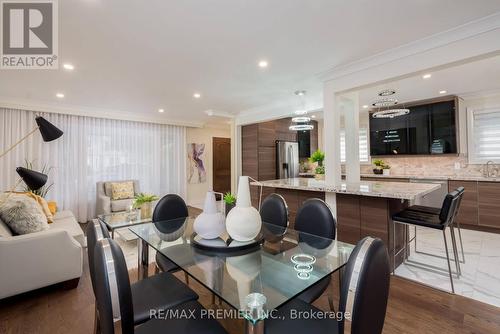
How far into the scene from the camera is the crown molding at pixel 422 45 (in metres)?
2.01

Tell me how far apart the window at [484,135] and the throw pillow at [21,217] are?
6.62 metres

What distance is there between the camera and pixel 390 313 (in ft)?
6.18

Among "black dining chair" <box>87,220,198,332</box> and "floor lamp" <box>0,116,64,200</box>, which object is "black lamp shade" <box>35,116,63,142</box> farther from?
"black dining chair" <box>87,220,198,332</box>

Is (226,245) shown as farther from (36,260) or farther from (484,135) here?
(484,135)

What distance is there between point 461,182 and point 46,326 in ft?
18.7

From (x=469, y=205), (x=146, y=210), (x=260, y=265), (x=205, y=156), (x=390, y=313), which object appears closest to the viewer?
(x=260, y=265)

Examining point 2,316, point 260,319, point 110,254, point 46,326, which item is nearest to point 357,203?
point 260,319

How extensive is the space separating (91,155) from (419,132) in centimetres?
695

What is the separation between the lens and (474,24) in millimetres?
2045

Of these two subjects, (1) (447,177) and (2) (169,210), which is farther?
(1) (447,177)

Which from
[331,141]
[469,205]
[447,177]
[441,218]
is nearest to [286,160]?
[331,141]

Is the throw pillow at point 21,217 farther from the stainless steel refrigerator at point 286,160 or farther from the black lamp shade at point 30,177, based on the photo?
the stainless steel refrigerator at point 286,160

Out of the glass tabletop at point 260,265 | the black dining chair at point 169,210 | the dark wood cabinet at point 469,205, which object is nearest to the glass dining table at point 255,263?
the glass tabletop at point 260,265

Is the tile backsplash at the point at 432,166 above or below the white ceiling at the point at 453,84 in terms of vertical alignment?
below
